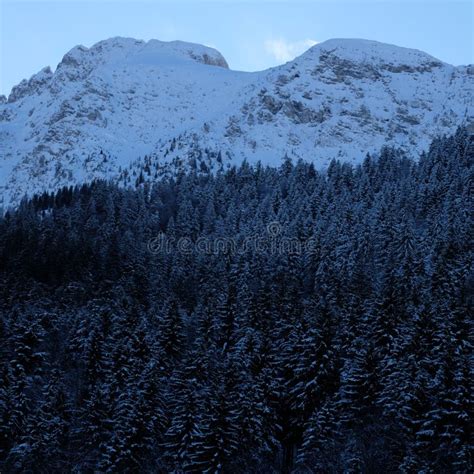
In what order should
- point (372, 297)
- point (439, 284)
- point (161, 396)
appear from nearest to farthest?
point (161, 396) < point (372, 297) < point (439, 284)

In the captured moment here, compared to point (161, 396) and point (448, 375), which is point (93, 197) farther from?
point (448, 375)

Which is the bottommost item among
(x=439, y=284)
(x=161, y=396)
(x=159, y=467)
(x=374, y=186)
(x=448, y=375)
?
(x=159, y=467)

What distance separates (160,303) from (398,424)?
37.3 metres

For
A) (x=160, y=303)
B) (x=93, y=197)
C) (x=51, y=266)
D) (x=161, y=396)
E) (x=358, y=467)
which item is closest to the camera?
(x=358, y=467)

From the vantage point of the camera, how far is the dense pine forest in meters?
39.9

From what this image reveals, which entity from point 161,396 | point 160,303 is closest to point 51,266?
point 160,303

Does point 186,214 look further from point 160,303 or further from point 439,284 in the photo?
point 439,284

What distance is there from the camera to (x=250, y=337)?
50875 mm

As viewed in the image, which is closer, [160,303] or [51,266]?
[160,303]

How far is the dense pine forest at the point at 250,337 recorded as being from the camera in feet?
131

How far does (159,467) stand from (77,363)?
2302 cm

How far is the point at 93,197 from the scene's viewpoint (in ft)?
389

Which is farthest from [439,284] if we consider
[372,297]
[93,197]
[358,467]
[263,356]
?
[93,197]

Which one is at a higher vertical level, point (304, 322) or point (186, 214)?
point (186, 214)
